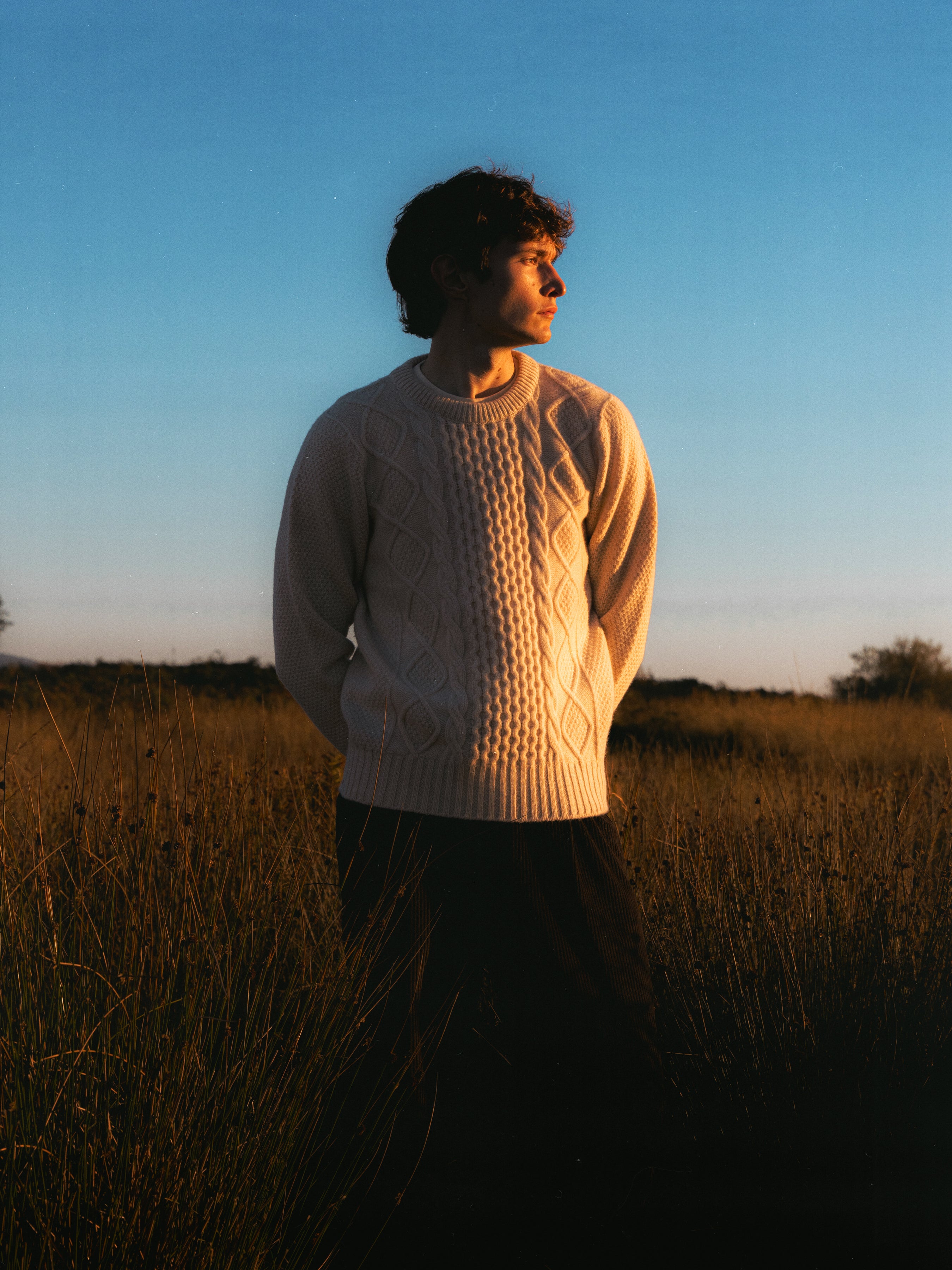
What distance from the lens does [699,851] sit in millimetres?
3156

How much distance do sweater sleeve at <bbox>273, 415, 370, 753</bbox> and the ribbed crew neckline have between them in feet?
0.56

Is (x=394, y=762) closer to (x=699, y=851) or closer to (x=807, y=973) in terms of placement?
(x=807, y=973)

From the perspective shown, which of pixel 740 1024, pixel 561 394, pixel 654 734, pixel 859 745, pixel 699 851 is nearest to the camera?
pixel 561 394

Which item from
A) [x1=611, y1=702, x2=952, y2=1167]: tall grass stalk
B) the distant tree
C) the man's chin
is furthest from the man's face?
the distant tree

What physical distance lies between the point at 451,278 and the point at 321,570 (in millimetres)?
671

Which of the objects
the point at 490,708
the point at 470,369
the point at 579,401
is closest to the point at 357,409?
the point at 470,369

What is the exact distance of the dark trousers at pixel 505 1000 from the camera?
2.02m

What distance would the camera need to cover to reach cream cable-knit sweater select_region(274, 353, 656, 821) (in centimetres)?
204

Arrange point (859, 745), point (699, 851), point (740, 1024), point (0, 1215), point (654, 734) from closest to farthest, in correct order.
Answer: point (0, 1215)
point (740, 1024)
point (699, 851)
point (859, 745)
point (654, 734)

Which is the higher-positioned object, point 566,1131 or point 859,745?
point 859,745

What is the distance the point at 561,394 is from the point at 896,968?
5.33ft

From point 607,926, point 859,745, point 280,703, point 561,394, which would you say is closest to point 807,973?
point 607,926

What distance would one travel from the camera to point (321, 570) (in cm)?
226

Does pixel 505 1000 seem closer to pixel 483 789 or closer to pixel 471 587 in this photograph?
pixel 483 789
